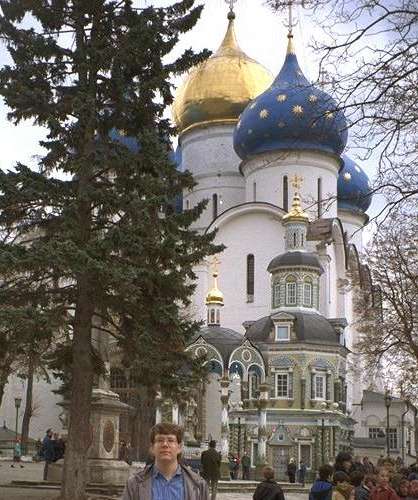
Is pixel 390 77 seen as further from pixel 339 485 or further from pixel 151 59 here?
pixel 151 59

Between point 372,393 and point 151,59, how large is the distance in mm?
42013

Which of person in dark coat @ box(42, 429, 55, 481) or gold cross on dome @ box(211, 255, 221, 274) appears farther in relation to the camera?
gold cross on dome @ box(211, 255, 221, 274)

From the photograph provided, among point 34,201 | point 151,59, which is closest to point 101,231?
point 34,201

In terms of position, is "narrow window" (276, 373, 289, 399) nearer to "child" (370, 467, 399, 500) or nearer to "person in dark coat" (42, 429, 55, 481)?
"person in dark coat" (42, 429, 55, 481)

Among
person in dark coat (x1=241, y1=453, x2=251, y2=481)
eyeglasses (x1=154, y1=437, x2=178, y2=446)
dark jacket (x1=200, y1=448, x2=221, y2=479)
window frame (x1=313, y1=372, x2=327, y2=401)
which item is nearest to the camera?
eyeglasses (x1=154, y1=437, x2=178, y2=446)

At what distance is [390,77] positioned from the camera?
33.1 feet

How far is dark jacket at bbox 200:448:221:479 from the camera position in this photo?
1823 centimetres

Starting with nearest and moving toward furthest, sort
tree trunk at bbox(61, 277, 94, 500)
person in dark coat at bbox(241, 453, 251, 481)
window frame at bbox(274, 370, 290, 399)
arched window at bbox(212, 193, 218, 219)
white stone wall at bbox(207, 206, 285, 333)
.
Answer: tree trunk at bbox(61, 277, 94, 500) < person in dark coat at bbox(241, 453, 251, 481) < window frame at bbox(274, 370, 290, 399) < white stone wall at bbox(207, 206, 285, 333) < arched window at bbox(212, 193, 218, 219)

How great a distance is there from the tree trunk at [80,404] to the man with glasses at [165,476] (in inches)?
465

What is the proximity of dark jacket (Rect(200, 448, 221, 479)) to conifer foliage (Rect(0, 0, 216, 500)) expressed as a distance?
199 cm

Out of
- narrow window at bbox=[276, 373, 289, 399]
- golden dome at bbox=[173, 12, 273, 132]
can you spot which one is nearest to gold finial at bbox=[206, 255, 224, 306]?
narrow window at bbox=[276, 373, 289, 399]

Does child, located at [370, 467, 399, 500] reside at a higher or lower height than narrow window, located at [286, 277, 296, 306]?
lower

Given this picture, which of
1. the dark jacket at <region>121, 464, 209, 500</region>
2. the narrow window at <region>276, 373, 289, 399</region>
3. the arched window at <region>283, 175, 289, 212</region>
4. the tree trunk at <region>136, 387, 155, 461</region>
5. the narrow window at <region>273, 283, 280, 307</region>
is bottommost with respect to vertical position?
the dark jacket at <region>121, 464, 209, 500</region>

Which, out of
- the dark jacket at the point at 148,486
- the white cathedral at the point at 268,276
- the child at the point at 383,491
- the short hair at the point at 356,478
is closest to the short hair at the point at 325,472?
the short hair at the point at 356,478
